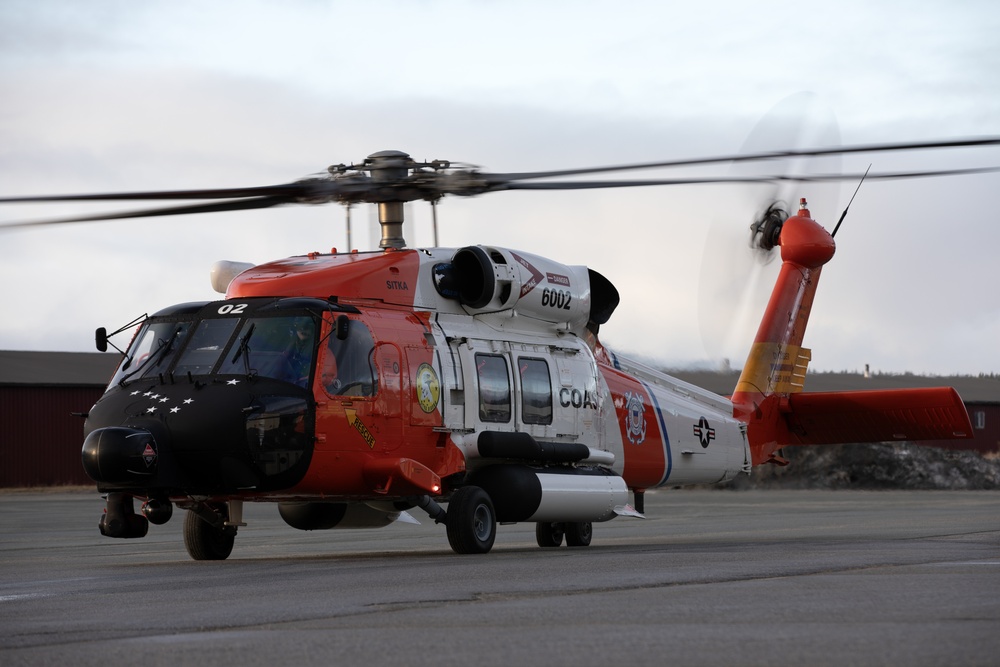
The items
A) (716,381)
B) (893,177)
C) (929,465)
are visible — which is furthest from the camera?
(716,381)

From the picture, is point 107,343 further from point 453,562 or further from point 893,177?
point 893,177

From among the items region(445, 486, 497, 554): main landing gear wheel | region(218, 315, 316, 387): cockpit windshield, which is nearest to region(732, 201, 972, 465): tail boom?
region(445, 486, 497, 554): main landing gear wheel

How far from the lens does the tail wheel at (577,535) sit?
54.5 ft

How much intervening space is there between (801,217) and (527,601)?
1324 cm

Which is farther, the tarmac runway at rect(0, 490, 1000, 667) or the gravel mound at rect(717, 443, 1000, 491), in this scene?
the gravel mound at rect(717, 443, 1000, 491)

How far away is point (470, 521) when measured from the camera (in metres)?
14.0

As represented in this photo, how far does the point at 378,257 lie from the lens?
1473cm

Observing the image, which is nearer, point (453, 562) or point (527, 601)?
point (527, 601)

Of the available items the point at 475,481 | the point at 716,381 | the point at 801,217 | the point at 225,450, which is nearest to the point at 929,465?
the point at 716,381

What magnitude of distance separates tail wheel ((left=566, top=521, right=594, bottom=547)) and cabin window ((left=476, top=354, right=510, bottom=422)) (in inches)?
81.6

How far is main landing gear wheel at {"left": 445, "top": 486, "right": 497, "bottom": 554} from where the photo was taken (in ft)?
45.6

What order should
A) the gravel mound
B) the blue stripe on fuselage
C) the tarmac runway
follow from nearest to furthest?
the tarmac runway, the blue stripe on fuselage, the gravel mound

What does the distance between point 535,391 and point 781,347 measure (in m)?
5.98

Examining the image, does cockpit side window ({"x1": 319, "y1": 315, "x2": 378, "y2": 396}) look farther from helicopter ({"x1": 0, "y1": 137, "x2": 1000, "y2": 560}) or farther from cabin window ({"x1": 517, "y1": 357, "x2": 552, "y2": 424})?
cabin window ({"x1": 517, "y1": 357, "x2": 552, "y2": 424})
